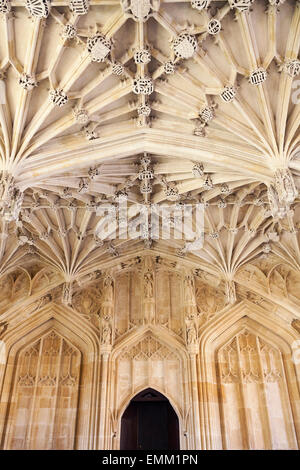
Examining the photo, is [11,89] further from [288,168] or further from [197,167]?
[288,168]

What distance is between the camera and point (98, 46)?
7586 mm

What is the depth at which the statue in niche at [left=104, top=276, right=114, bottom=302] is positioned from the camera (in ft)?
43.7

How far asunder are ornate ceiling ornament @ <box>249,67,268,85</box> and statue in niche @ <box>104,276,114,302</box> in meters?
→ 8.37

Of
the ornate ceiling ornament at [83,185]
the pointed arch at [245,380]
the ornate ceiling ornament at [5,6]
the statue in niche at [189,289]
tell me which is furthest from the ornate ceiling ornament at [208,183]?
the ornate ceiling ornament at [5,6]

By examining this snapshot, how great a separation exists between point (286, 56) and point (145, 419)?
1080 cm

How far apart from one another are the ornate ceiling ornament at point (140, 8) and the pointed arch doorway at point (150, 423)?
10272 mm

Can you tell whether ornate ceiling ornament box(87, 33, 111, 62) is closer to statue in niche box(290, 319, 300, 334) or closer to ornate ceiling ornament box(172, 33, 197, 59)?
ornate ceiling ornament box(172, 33, 197, 59)

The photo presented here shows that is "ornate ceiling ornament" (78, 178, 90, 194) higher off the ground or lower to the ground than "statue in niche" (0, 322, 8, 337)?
higher

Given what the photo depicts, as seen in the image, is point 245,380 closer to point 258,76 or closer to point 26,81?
point 258,76

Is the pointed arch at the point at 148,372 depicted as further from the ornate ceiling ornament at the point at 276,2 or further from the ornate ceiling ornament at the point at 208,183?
the ornate ceiling ornament at the point at 276,2

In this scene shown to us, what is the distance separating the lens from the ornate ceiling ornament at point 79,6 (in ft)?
22.8

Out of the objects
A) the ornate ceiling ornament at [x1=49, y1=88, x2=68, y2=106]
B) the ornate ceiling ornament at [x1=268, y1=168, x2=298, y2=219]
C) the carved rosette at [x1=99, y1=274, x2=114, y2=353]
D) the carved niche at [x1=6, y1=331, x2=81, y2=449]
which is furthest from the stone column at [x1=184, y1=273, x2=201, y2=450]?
the ornate ceiling ornament at [x1=49, y1=88, x2=68, y2=106]

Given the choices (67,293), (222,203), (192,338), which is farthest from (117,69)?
(192,338)

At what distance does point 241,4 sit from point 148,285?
9183 mm
